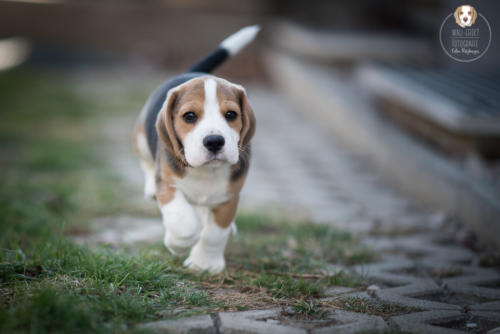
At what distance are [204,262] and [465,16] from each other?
2.79 m

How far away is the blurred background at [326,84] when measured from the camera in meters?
4.51

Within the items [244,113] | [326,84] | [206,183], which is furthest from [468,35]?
[326,84]

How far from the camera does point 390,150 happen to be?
5.51 metres

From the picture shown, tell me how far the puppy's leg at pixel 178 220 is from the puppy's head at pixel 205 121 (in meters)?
0.25

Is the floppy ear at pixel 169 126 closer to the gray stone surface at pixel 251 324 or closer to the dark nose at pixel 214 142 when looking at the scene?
the dark nose at pixel 214 142

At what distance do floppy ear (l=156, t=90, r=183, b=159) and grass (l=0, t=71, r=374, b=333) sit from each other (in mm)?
625

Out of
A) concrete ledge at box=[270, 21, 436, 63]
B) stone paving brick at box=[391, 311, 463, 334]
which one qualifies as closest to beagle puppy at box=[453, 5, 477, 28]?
stone paving brick at box=[391, 311, 463, 334]

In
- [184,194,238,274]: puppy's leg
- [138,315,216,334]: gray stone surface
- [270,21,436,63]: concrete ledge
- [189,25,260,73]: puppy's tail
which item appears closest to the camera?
[138,315,216,334]: gray stone surface

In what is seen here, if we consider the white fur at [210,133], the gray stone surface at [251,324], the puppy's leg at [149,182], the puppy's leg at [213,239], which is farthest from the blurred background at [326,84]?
the white fur at [210,133]

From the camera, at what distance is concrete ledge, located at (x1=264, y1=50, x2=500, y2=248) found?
12.5 ft

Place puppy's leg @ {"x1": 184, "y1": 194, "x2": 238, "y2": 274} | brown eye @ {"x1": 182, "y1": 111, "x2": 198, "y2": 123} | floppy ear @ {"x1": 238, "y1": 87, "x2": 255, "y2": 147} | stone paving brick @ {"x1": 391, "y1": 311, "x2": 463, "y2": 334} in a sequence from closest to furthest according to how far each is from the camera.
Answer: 1. stone paving brick @ {"x1": 391, "y1": 311, "x2": 463, "y2": 334}
2. brown eye @ {"x1": 182, "y1": 111, "x2": 198, "y2": 123}
3. floppy ear @ {"x1": 238, "y1": 87, "x2": 255, "y2": 147}
4. puppy's leg @ {"x1": 184, "y1": 194, "x2": 238, "y2": 274}

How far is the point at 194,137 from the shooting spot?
2.36m

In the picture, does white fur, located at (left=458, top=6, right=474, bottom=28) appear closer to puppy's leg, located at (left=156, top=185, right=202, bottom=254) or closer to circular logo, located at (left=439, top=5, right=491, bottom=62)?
circular logo, located at (left=439, top=5, right=491, bottom=62)

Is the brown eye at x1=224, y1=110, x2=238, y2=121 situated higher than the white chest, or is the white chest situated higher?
the brown eye at x1=224, y1=110, x2=238, y2=121
